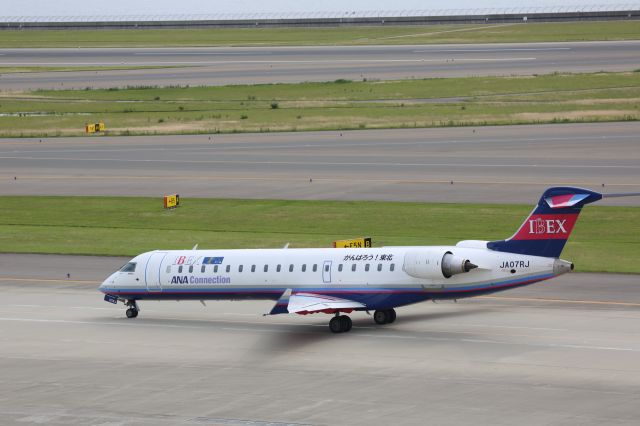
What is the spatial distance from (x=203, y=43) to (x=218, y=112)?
2815 inches

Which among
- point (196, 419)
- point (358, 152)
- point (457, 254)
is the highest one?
point (358, 152)

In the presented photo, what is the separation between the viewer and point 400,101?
113m

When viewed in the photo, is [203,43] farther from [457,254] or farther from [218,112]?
[457,254]

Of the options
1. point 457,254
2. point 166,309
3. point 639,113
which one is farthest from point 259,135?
point 457,254

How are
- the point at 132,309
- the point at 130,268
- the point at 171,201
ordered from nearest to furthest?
the point at 130,268 → the point at 132,309 → the point at 171,201

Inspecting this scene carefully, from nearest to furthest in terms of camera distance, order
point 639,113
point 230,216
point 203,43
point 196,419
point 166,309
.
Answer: point 196,419, point 166,309, point 230,216, point 639,113, point 203,43

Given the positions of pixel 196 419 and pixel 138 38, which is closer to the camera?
pixel 196 419

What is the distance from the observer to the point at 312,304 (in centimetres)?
4400

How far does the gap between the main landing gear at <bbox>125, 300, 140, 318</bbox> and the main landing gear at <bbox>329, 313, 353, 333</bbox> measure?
9752 millimetres

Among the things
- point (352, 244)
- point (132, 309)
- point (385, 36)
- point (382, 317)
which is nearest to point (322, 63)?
point (385, 36)

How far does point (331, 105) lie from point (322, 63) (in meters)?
32.9

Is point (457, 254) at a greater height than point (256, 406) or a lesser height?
greater

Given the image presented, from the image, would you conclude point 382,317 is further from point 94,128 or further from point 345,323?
point 94,128

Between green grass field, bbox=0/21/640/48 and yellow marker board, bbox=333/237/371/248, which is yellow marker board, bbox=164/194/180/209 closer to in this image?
yellow marker board, bbox=333/237/371/248
